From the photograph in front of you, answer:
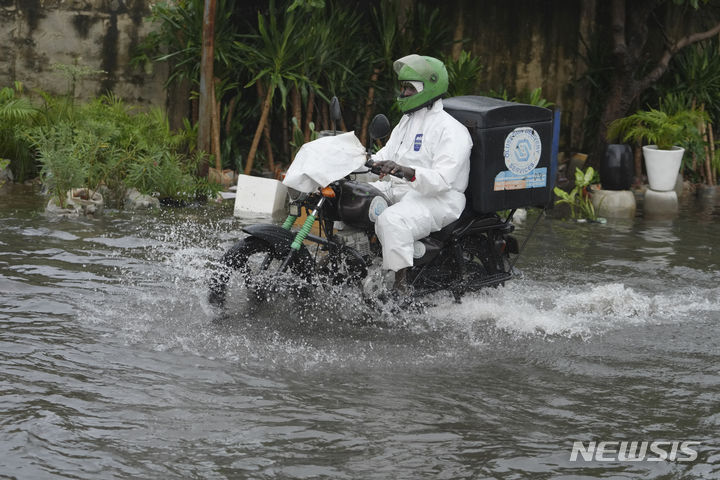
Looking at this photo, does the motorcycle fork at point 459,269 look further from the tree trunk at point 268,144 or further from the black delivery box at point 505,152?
the tree trunk at point 268,144

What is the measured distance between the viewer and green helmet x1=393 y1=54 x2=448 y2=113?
6121 millimetres

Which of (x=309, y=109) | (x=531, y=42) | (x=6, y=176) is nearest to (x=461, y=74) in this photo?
(x=531, y=42)

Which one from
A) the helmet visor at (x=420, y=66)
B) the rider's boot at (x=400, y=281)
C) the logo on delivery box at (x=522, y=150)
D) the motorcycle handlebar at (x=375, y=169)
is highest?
the helmet visor at (x=420, y=66)

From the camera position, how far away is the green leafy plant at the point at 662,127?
36.1 ft

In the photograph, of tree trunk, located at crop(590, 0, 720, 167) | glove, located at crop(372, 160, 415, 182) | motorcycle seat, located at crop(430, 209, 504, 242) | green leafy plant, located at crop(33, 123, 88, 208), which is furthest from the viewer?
tree trunk, located at crop(590, 0, 720, 167)

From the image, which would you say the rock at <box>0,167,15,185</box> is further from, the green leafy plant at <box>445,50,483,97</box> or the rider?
the rider

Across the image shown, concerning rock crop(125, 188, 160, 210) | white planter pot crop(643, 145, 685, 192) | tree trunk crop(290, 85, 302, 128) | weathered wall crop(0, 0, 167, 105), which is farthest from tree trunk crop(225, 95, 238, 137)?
white planter pot crop(643, 145, 685, 192)

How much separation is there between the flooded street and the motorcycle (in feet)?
0.62

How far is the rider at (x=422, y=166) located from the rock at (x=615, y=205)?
4826 mm

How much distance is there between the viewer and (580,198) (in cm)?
1064

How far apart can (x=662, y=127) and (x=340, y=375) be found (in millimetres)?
6979

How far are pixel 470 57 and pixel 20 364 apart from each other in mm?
8567

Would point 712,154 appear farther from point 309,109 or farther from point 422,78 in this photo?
point 422,78

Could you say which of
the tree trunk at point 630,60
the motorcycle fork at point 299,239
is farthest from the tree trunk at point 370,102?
the motorcycle fork at point 299,239
